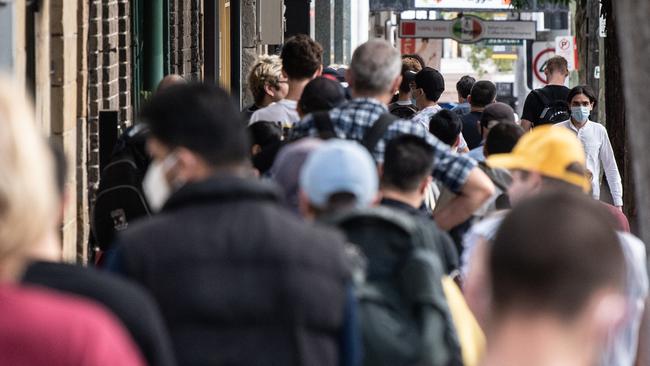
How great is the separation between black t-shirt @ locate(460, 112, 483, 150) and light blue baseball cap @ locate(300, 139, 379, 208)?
26.0ft

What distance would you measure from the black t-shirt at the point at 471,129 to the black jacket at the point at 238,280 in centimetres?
867

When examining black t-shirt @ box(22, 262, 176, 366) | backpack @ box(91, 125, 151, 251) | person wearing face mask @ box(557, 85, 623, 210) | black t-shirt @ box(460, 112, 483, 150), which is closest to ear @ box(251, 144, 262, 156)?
backpack @ box(91, 125, 151, 251)

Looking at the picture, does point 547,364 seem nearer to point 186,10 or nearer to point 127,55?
point 127,55

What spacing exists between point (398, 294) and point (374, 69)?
2.71 metres

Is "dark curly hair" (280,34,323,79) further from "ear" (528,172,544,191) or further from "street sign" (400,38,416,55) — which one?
"street sign" (400,38,416,55)

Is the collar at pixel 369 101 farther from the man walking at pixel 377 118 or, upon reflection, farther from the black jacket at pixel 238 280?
the black jacket at pixel 238 280

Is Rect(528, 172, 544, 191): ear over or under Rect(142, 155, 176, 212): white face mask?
under

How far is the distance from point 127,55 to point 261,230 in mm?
8570

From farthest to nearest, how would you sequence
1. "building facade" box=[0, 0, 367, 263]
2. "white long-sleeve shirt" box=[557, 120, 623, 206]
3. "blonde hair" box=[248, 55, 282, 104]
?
"white long-sleeve shirt" box=[557, 120, 623, 206]
"blonde hair" box=[248, 55, 282, 104]
"building facade" box=[0, 0, 367, 263]

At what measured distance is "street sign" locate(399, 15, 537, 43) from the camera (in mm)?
38969

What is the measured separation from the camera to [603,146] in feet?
43.1

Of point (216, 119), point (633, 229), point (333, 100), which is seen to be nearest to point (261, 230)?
point (216, 119)

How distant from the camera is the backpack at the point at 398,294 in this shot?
4703 millimetres

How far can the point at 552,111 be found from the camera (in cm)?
1464
